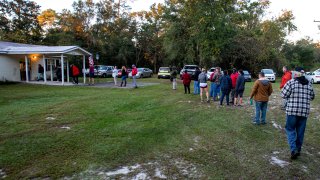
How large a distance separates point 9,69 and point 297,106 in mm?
23417

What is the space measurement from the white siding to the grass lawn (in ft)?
47.4

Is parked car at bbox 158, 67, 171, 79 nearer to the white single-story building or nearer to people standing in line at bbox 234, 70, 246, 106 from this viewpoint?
the white single-story building

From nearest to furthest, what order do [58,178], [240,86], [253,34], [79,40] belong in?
[58,178], [240,86], [253,34], [79,40]

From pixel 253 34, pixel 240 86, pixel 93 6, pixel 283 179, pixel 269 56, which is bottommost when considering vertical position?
pixel 283 179

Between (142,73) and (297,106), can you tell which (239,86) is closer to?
(297,106)

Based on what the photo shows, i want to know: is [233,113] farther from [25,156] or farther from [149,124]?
[25,156]

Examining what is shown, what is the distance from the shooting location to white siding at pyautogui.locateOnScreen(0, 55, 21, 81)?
887 inches

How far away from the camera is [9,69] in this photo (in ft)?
76.4

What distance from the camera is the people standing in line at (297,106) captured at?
539 cm

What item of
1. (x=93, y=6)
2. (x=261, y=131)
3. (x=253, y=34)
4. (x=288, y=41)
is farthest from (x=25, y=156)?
(x=288, y=41)

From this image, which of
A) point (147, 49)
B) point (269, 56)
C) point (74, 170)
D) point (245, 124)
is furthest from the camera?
point (147, 49)

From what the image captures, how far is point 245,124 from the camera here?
337 inches

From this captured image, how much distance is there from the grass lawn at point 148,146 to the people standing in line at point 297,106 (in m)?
0.45

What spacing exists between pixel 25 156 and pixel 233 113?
23.8ft
